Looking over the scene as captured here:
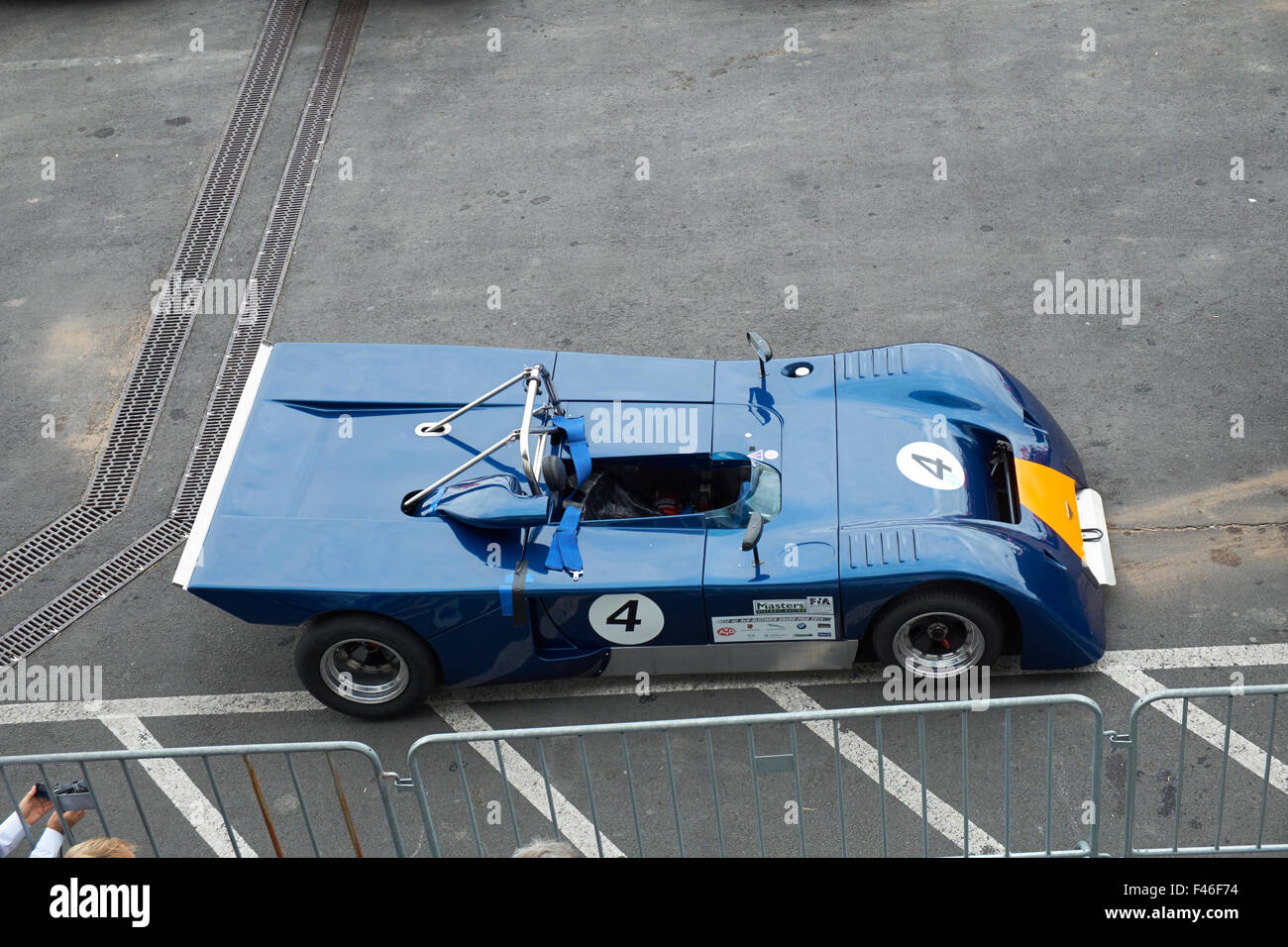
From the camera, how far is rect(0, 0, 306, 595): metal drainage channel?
6.98 m

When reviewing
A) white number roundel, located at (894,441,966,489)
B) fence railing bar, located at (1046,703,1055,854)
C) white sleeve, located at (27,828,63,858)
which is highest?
white number roundel, located at (894,441,966,489)

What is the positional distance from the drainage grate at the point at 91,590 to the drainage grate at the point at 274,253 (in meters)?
0.20

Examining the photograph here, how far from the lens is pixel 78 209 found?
Answer: 9.80m

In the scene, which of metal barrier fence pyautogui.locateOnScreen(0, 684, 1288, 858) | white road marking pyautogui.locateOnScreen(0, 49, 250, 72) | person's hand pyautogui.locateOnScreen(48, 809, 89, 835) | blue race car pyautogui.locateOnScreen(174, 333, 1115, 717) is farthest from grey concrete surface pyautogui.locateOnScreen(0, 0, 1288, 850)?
person's hand pyautogui.locateOnScreen(48, 809, 89, 835)

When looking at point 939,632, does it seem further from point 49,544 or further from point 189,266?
point 189,266

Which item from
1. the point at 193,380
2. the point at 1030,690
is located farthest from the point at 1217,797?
the point at 193,380

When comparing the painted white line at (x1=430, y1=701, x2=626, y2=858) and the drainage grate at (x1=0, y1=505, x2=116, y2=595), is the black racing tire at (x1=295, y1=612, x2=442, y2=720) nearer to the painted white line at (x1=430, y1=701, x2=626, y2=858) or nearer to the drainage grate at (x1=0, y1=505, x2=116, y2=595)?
the painted white line at (x1=430, y1=701, x2=626, y2=858)

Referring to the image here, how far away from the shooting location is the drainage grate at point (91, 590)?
636 centimetres

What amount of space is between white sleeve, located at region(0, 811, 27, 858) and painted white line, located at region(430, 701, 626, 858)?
1.79 metres

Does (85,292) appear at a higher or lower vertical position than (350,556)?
higher

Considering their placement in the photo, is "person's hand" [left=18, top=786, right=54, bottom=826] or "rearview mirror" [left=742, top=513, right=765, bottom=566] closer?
"person's hand" [left=18, top=786, right=54, bottom=826]

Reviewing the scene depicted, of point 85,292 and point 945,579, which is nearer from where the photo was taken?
point 945,579
